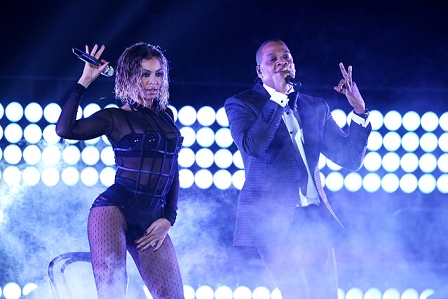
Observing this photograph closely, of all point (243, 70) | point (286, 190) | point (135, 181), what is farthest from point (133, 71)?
point (243, 70)

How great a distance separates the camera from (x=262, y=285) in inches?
158

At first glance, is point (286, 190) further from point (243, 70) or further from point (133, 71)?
point (243, 70)

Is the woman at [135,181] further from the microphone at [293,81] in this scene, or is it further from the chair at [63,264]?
the microphone at [293,81]

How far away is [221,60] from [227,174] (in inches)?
28.0

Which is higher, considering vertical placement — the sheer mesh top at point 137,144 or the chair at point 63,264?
the sheer mesh top at point 137,144

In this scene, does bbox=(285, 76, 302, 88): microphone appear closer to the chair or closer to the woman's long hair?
the woman's long hair

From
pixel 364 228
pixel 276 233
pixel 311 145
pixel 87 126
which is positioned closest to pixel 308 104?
pixel 311 145

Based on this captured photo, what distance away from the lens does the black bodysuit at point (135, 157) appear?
8.25ft

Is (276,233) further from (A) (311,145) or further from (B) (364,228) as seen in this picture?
(B) (364,228)

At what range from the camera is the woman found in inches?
96.9

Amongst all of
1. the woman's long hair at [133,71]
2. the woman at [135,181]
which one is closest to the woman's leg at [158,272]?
the woman at [135,181]

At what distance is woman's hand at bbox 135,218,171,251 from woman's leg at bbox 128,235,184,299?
23mm

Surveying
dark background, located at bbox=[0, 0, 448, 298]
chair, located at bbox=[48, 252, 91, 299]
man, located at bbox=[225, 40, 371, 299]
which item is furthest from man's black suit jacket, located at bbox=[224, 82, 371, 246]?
dark background, located at bbox=[0, 0, 448, 298]

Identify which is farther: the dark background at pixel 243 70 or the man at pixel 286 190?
the dark background at pixel 243 70
